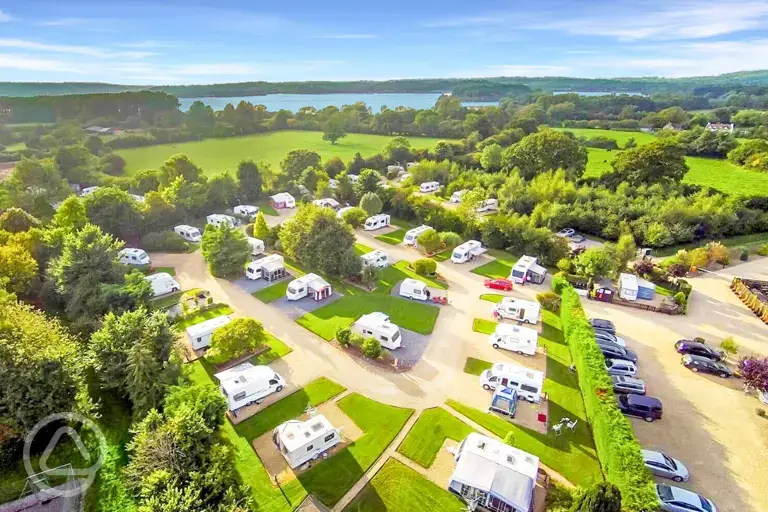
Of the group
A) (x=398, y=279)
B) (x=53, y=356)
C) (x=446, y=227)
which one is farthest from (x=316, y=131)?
(x=53, y=356)

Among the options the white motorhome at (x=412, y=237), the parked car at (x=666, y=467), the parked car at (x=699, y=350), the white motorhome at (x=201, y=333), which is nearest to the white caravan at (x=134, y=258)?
the white motorhome at (x=201, y=333)

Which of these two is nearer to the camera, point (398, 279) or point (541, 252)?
point (398, 279)

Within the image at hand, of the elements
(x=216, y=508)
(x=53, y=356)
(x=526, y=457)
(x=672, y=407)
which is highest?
(x=53, y=356)

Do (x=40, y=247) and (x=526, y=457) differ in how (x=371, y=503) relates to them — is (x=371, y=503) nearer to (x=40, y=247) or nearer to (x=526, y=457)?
(x=526, y=457)

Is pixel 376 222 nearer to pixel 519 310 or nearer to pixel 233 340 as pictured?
pixel 519 310

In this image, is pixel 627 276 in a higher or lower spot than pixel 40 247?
lower

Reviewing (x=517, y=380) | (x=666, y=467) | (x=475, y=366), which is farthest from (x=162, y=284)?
(x=666, y=467)

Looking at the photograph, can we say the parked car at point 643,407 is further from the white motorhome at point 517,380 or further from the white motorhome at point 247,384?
the white motorhome at point 247,384
